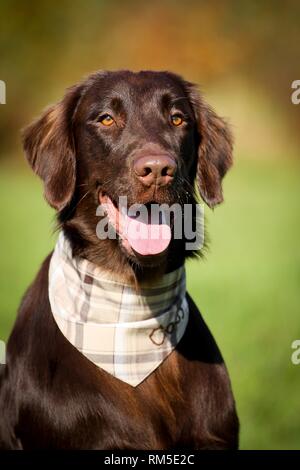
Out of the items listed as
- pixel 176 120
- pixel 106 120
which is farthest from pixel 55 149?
pixel 176 120

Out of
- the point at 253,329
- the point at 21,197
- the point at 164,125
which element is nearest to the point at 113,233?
the point at 164,125

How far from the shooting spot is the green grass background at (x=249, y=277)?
202 inches

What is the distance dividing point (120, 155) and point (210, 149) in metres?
0.65

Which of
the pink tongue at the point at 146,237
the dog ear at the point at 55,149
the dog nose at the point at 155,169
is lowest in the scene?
the pink tongue at the point at 146,237

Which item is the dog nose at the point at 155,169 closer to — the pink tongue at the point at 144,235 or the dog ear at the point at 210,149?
the pink tongue at the point at 144,235

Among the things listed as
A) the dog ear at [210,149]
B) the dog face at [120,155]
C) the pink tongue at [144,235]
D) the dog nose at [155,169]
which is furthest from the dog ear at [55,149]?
the dog ear at [210,149]

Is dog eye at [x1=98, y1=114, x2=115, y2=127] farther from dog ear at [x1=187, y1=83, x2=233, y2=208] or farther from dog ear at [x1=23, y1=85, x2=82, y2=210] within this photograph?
dog ear at [x1=187, y1=83, x2=233, y2=208]

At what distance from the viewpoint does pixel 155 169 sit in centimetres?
315

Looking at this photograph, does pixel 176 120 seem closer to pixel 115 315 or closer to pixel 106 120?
pixel 106 120

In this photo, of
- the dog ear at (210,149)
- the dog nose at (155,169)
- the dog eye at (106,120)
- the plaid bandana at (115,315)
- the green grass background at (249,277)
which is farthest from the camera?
the green grass background at (249,277)

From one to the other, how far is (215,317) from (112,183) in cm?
351

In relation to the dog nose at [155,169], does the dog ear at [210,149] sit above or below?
above

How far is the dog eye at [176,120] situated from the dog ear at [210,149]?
22cm

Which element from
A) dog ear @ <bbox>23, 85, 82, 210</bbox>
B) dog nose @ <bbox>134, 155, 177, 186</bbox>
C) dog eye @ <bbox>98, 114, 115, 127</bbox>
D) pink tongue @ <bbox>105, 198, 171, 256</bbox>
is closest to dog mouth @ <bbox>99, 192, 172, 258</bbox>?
pink tongue @ <bbox>105, 198, 171, 256</bbox>
